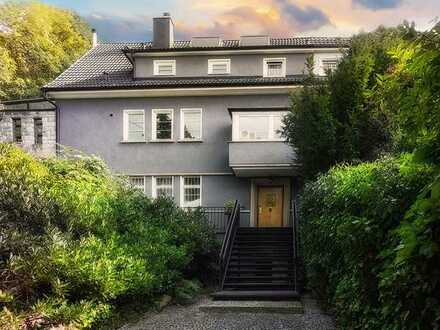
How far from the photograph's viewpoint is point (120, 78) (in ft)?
76.1

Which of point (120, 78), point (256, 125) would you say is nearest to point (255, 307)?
point (256, 125)

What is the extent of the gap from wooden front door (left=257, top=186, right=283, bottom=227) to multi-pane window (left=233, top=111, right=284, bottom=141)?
3.05 meters

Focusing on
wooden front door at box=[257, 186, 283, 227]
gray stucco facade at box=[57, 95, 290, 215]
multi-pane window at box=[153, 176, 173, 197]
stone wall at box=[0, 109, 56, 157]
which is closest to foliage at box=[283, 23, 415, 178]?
gray stucco facade at box=[57, 95, 290, 215]

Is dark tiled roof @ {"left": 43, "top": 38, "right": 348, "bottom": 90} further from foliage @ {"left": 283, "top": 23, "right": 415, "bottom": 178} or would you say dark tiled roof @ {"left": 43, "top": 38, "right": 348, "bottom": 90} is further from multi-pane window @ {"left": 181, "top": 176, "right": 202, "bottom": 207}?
foliage @ {"left": 283, "top": 23, "right": 415, "bottom": 178}

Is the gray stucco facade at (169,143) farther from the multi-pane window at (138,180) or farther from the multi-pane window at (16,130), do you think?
the multi-pane window at (16,130)

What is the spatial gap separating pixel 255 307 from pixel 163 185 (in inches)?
435

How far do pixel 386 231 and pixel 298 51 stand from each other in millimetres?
19333

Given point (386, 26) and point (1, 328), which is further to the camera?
Answer: point (386, 26)

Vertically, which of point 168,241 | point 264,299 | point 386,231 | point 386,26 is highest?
point 386,26

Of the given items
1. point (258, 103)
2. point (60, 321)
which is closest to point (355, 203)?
point (60, 321)

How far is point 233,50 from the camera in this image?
22.7 meters

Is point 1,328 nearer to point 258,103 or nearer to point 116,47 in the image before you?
point 258,103

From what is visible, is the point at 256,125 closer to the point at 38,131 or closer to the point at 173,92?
the point at 173,92

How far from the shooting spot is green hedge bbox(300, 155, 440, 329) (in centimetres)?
278
